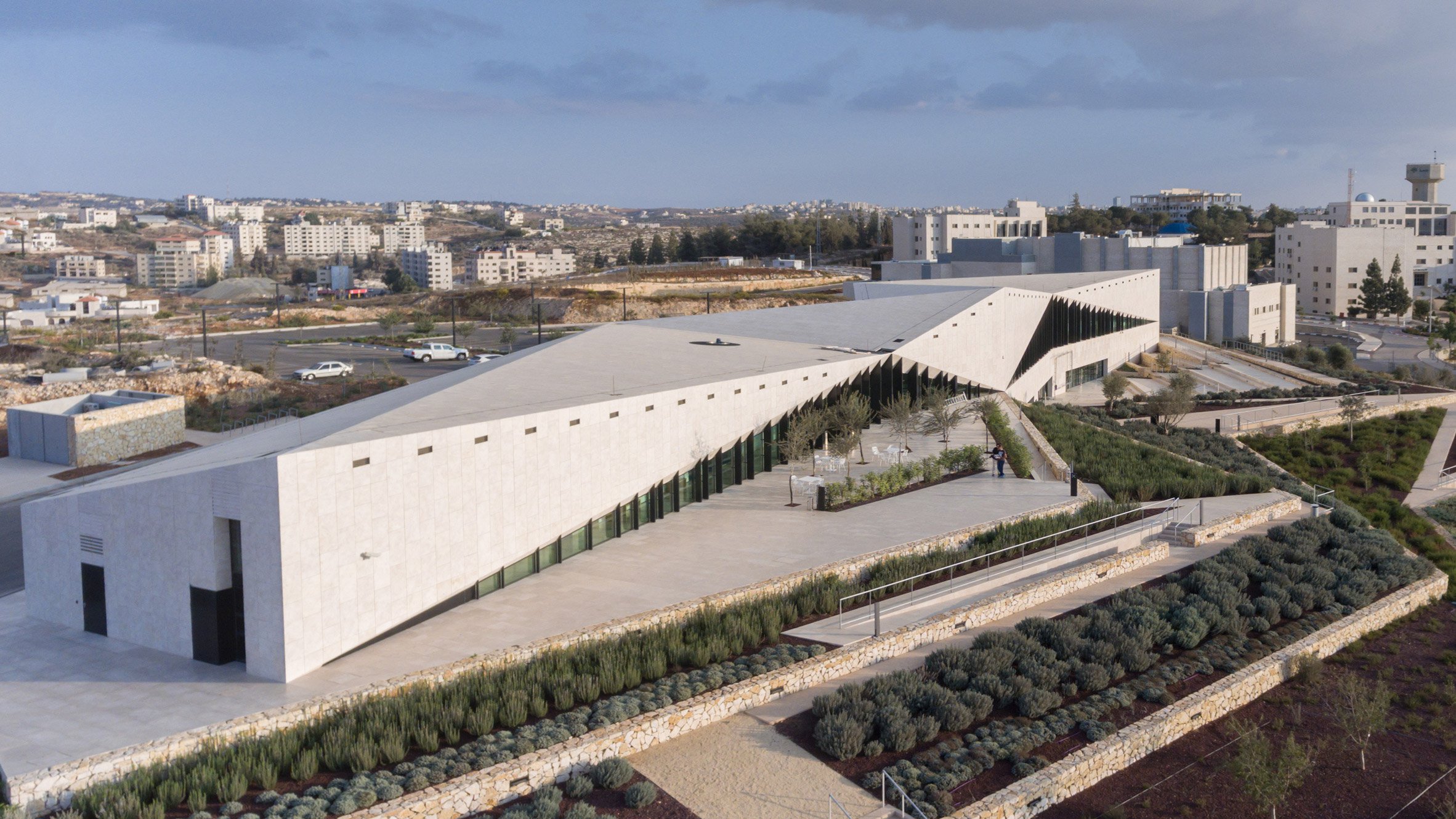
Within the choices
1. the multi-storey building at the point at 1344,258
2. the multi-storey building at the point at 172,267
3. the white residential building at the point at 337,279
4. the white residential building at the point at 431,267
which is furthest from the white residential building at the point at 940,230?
the multi-storey building at the point at 172,267

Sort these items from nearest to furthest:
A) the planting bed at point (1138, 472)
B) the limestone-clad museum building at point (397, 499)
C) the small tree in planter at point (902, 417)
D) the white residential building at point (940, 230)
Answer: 1. the limestone-clad museum building at point (397, 499)
2. the planting bed at point (1138, 472)
3. the small tree in planter at point (902, 417)
4. the white residential building at point (940, 230)

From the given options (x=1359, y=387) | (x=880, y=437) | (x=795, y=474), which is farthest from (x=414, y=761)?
(x=1359, y=387)

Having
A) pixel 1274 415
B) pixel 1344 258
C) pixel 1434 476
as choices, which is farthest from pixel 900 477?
pixel 1344 258

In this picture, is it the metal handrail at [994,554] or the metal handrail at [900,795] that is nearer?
the metal handrail at [900,795]

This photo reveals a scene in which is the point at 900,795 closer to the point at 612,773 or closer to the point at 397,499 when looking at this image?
the point at 612,773

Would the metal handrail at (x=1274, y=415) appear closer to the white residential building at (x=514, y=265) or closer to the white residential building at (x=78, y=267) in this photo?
the white residential building at (x=514, y=265)

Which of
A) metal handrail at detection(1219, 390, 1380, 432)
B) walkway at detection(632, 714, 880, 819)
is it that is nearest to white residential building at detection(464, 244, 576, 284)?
metal handrail at detection(1219, 390, 1380, 432)

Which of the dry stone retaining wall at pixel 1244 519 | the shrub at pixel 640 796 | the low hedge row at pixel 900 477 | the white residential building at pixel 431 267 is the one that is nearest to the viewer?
the shrub at pixel 640 796
